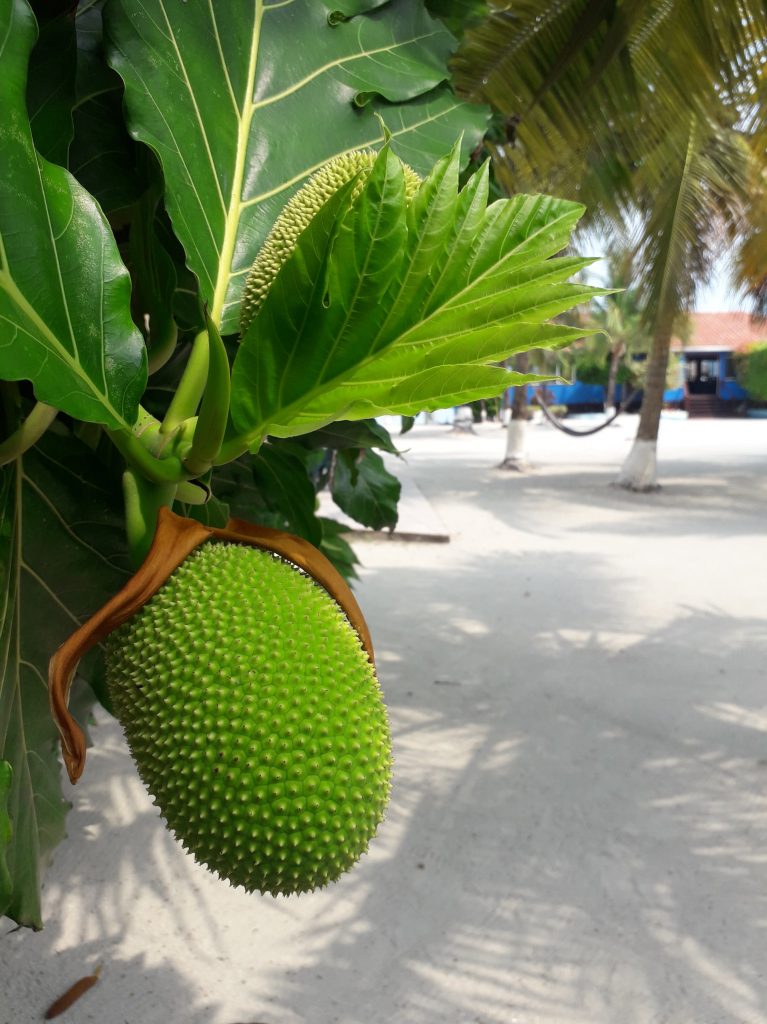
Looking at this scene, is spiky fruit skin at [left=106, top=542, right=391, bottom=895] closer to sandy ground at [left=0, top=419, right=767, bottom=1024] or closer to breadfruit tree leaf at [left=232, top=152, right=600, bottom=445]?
breadfruit tree leaf at [left=232, top=152, right=600, bottom=445]

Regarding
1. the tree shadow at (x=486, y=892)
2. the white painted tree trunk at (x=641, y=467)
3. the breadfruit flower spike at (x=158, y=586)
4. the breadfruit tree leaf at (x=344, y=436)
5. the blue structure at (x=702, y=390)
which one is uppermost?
the blue structure at (x=702, y=390)

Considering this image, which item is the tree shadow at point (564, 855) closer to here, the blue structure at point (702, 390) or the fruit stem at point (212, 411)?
the fruit stem at point (212, 411)

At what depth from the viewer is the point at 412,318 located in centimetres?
38

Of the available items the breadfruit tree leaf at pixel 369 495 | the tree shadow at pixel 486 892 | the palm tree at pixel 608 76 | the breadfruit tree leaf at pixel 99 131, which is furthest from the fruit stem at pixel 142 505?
the palm tree at pixel 608 76

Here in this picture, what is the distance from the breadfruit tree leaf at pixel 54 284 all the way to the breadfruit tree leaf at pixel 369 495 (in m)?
1.18

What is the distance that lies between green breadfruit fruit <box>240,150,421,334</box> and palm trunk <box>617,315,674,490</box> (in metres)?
7.91

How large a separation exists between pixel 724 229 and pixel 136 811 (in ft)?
28.6

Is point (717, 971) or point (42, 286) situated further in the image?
point (717, 971)

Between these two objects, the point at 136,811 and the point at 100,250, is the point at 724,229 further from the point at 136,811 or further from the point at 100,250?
the point at 100,250

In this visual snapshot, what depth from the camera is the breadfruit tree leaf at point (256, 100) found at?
18.9 inches

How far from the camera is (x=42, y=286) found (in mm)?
376

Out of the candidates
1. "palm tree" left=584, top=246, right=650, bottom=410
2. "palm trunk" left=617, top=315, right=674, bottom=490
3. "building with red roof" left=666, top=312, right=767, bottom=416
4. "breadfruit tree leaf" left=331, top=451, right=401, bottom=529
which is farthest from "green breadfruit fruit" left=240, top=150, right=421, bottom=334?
"building with red roof" left=666, top=312, right=767, bottom=416

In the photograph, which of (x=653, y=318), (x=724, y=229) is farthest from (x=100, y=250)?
(x=724, y=229)

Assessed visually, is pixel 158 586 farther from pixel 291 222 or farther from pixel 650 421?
pixel 650 421
